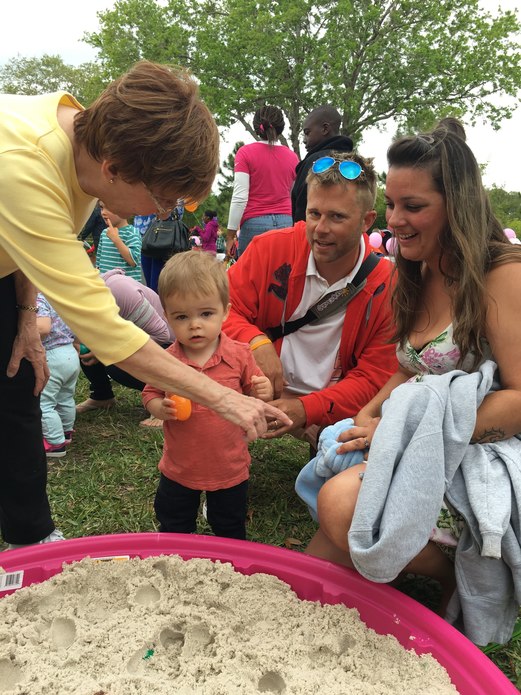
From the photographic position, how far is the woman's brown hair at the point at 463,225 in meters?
1.70

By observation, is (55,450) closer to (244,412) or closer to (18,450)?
(18,450)

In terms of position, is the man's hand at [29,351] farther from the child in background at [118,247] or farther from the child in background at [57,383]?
the child in background at [118,247]

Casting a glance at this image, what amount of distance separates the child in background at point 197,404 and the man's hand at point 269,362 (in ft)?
1.15

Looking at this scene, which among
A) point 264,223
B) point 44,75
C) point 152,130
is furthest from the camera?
point 44,75

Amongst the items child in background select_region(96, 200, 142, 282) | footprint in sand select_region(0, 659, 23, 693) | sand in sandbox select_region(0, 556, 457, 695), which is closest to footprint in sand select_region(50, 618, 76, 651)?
sand in sandbox select_region(0, 556, 457, 695)

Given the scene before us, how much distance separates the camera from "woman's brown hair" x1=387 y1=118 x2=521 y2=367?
1698 mm

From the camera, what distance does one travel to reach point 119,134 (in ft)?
4.59

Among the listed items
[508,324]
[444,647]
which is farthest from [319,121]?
[444,647]

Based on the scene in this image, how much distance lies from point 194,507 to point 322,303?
3.34 feet

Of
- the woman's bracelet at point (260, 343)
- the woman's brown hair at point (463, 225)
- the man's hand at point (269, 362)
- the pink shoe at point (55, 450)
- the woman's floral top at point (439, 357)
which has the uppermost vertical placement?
the woman's brown hair at point (463, 225)

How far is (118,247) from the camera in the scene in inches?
164

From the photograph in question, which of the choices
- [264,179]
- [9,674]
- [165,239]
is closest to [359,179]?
[9,674]

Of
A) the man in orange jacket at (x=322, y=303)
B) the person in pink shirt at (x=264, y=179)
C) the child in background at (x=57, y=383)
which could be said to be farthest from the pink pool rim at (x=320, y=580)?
the person in pink shirt at (x=264, y=179)

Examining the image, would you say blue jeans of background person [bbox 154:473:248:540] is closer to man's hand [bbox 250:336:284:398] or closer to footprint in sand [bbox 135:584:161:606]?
footprint in sand [bbox 135:584:161:606]
